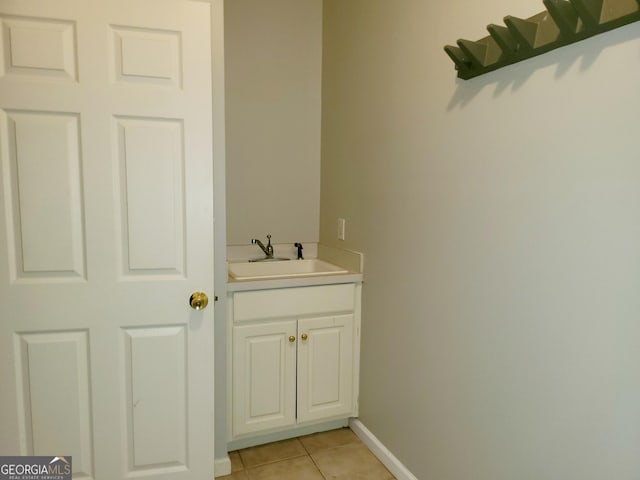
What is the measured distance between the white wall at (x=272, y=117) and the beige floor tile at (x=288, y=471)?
1.27m

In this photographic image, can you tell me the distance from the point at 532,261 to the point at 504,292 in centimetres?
16

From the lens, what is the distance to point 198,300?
168 cm

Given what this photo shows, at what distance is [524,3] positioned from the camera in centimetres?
130

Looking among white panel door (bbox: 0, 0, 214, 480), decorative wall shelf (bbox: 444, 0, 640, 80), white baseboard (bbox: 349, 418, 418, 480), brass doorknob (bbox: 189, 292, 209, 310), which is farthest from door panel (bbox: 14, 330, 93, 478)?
decorative wall shelf (bbox: 444, 0, 640, 80)

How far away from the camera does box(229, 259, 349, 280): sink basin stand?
2.52 meters

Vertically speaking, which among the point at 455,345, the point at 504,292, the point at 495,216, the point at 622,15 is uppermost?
the point at 622,15

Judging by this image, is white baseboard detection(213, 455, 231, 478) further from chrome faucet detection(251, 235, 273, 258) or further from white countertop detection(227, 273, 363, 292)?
chrome faucet detection(251, 235, 273, 258)

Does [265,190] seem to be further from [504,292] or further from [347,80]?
[504,292]

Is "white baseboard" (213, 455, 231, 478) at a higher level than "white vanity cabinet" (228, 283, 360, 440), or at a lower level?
lower

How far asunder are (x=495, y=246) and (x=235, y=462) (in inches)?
64.9

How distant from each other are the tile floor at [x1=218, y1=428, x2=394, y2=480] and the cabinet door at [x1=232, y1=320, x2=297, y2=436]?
0.14 m

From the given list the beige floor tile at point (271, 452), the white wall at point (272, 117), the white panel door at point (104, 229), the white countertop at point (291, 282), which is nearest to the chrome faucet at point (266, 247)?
the white wall at point (272, 117)

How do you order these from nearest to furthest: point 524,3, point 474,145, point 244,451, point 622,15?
1. point 622,15
2. point 524,3
3. point 474,145
4. point 244,451

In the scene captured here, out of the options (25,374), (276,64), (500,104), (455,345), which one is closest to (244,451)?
(25,374)
